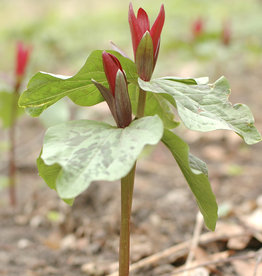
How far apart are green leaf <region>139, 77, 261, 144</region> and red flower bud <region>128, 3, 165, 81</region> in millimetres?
49

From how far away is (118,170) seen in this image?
70 cm

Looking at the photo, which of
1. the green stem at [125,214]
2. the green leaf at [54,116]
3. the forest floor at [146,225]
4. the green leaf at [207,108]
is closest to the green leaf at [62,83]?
the green leaf at [207,108]

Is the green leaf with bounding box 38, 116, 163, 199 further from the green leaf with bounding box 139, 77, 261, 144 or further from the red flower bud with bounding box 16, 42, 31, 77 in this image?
the red flower bud with bounding box 16, 42, 31, 77

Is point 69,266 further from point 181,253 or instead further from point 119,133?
point 119,133

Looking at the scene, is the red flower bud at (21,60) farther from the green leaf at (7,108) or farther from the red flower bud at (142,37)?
the red flower bud at (142,37)

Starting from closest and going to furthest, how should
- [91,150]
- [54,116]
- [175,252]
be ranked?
[91,150] → [175,252] → [54,116]

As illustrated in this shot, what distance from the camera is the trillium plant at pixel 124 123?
0.74m

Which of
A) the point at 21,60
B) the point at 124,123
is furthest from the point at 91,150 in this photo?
the point at 21,60

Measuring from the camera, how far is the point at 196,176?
0.85 meters

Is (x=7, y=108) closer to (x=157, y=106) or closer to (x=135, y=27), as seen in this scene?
(x=157, y=106)

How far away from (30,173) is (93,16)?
7098mm

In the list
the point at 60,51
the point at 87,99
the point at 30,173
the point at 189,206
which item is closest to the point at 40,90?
the point at 87,99

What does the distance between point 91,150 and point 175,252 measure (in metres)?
0.90

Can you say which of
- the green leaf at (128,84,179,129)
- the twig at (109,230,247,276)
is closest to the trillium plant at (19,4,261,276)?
the green leaf at (128,84,179,129)
